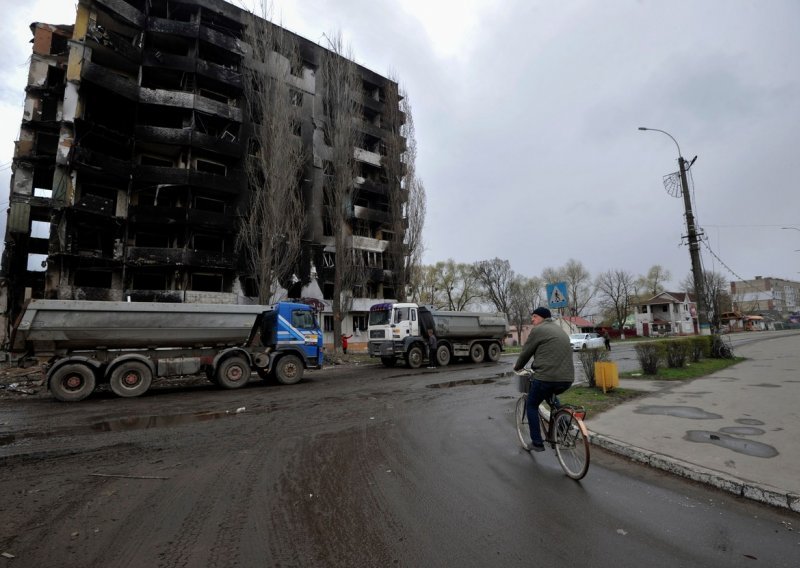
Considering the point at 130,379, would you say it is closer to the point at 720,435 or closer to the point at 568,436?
the point at 568,436

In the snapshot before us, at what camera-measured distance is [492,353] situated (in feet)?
76.3

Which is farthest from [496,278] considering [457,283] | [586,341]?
[586,341]

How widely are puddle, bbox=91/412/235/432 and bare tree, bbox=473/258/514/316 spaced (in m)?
59.5

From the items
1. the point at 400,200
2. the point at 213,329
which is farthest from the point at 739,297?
the point at 213,329

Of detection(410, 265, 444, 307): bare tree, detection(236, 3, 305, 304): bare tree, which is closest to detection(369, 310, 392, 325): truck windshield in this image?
detection(236, 3, 305, 304): bare tree

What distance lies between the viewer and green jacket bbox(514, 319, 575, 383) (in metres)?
5.10

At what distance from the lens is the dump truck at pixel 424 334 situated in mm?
19875

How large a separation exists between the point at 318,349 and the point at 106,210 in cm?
2032

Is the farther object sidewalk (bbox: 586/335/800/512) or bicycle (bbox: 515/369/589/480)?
bicycle (bbox: 515/369/589/480)

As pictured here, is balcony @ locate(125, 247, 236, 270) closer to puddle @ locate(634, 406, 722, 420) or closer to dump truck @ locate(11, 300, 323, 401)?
dump truck @ locate(11, 300, 323, 401)

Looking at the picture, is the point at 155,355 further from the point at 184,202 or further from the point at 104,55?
the point at 104,55

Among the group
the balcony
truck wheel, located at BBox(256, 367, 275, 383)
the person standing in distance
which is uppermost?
the balcony

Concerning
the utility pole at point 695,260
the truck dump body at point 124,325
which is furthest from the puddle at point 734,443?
the utility pole at point 695,260

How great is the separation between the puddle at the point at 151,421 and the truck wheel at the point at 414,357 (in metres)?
11.3
